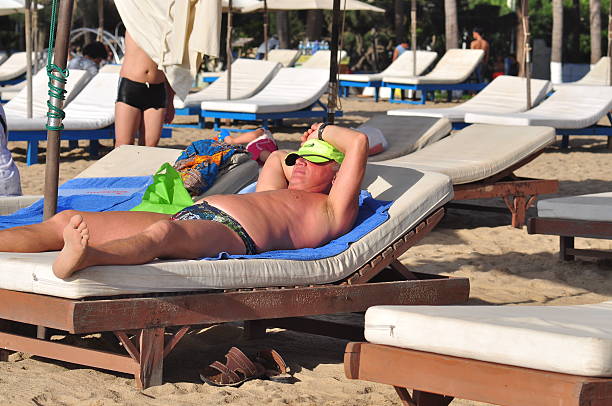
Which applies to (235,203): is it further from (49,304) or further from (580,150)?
(580,150)

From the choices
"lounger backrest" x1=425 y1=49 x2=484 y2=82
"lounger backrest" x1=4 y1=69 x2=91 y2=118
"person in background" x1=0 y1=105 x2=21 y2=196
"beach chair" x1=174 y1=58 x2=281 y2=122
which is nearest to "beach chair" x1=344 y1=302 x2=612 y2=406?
"person in background" x1=0 y1=105 x2=21 y2=196

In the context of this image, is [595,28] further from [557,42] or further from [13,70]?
[13,70]

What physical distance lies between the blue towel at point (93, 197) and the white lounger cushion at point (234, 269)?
1.19m

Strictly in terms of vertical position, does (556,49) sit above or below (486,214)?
above

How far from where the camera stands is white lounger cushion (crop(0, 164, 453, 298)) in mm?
3516

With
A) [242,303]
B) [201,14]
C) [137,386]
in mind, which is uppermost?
[201,14]

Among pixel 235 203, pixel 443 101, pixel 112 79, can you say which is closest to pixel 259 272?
pixel 235 203

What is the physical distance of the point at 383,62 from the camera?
27.5 meters

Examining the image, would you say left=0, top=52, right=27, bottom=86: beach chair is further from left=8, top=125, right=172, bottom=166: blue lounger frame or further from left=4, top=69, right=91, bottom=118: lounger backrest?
left=8, top=125, right=172, bottom=166: blue lounger frame

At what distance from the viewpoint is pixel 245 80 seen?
47.9ft

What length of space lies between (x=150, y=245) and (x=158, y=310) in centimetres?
23

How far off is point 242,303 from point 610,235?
2708 mm

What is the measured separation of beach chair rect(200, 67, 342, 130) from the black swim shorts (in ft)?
17.2

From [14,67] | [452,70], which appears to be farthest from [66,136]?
[452,70]
